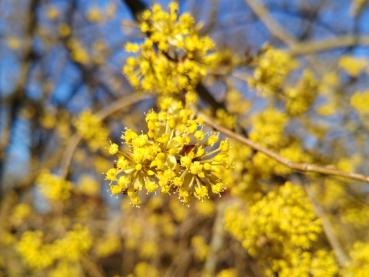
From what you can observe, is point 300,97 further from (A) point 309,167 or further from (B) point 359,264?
(A) point 309,167

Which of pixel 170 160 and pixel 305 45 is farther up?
pixel 305 45

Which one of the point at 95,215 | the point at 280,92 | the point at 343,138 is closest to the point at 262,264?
the point at 280,92

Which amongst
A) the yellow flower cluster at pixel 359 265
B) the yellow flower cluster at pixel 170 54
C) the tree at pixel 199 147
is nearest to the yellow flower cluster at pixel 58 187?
the tree at pixel 199 147

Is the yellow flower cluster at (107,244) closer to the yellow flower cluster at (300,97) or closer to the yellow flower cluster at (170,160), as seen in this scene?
the yellow flower cluster at (300,97)

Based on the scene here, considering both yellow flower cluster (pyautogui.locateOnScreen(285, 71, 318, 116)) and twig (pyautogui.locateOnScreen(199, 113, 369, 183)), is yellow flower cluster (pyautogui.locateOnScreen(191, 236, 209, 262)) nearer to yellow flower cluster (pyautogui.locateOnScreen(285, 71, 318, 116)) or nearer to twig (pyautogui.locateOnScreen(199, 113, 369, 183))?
yellow flower cluster (pyautogui.locateOnScreen(285, 71, 318, 116))

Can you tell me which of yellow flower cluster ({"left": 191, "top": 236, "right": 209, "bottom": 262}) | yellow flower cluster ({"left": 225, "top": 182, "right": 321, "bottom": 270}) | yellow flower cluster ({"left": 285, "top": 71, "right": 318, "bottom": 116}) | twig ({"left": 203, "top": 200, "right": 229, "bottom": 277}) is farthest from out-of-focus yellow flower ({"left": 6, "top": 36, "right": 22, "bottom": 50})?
yellow flower cluster ({"left": 225, "top": 182, "right": 321, "bottom": 270})

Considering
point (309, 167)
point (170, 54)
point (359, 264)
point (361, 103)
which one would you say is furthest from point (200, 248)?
point (309, 167)
